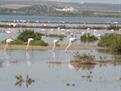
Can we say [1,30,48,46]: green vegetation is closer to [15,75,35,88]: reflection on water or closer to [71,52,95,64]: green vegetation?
[71,52,95,64]: green vegetation

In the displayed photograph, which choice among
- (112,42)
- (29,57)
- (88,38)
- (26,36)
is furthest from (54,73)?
(88,38)

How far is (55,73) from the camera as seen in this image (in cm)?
2511

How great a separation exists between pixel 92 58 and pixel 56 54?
4.18m

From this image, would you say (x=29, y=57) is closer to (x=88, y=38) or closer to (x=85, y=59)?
(x=85, y=59)

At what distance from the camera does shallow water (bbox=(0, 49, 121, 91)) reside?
21625 mm

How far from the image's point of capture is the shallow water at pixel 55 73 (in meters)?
21.6

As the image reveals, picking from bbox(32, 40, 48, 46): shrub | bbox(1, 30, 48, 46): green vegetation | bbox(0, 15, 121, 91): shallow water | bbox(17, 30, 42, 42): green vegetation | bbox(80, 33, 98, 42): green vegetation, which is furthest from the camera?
bbox(80, 33, 98, 42): green vegetation

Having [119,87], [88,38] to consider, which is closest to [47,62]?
[119,87]

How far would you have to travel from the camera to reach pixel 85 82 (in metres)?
22.8

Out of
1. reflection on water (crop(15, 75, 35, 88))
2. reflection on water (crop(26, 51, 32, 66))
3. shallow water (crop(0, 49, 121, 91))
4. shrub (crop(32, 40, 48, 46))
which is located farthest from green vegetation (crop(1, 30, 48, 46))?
reflection on water (crop(15, 75, 35, 88))

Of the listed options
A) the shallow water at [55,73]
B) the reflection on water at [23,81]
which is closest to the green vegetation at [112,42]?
the shallow water at [55,73]

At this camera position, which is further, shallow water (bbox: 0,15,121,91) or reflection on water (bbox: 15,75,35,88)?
reflection on water (bbox: 15,75,35,88)

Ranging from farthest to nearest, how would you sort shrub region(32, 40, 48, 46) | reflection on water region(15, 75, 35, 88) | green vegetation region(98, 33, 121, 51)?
1. shrub region(32, 40, 48, 46)
2. green vegetation region(98, 33, 121, 51)
3. reflection on water region(15, 75, 35, 88)

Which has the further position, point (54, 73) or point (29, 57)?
point (29, 57)
